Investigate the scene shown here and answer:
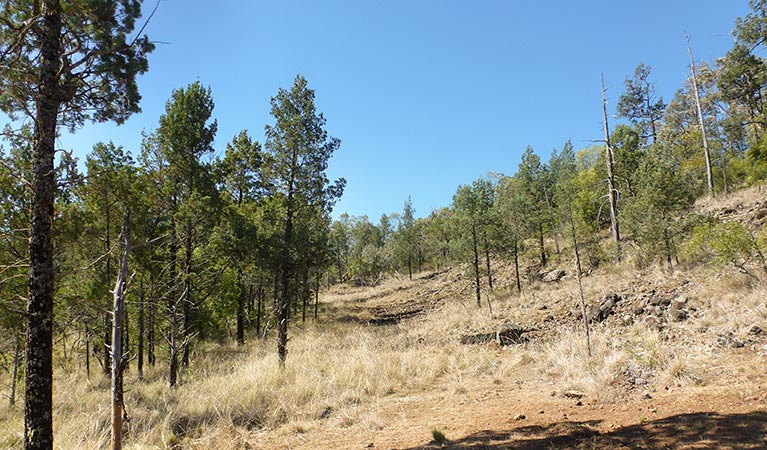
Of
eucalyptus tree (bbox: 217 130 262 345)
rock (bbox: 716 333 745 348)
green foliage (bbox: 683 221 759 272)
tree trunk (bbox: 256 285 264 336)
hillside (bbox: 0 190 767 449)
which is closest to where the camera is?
hillside (bbox: 0 190 767 449)

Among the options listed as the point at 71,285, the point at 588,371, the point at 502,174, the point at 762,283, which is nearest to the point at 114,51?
the point at 588,371

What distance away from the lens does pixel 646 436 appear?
12.1 feet

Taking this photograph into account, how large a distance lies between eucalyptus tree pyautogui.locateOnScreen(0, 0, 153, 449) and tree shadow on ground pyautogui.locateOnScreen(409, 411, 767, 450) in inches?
176

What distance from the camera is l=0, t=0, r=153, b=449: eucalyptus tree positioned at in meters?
4.16

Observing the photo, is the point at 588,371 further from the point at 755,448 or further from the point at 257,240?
the point at 257,240

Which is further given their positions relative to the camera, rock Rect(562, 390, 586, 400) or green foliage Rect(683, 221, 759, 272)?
green foliage Rect(683, 221, 759, 272)

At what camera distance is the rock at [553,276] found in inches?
903

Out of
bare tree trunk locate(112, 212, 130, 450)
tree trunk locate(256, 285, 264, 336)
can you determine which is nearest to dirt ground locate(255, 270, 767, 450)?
bare tree trunk locate(112, 212, 130, 450)

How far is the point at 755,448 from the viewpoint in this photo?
3.07m

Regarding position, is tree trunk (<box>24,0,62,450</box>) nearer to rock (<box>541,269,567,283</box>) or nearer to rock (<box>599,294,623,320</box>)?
rock (<box>599,294,623,320</box>)

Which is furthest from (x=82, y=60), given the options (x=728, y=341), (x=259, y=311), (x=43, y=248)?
(x=259, y=311)

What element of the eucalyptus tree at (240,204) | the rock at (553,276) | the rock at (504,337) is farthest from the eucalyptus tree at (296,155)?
the rock at (553,276)

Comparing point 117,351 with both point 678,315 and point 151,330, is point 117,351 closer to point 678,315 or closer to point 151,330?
point 678,315

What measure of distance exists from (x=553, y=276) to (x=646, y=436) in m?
21.4
